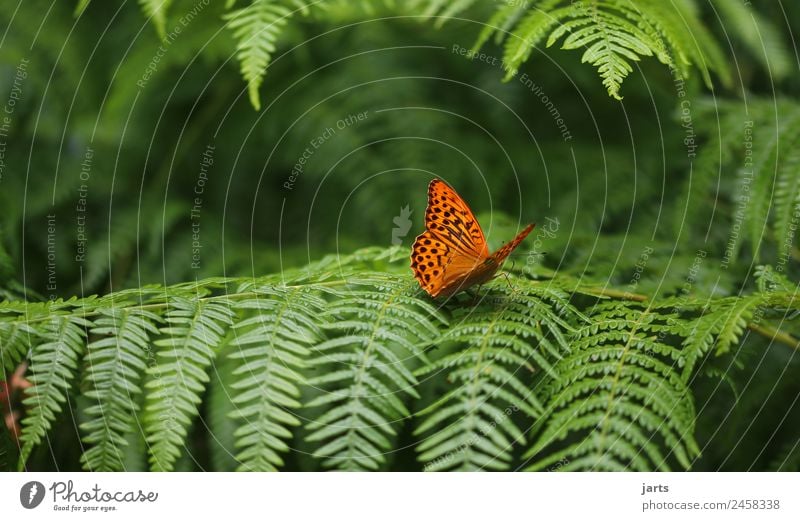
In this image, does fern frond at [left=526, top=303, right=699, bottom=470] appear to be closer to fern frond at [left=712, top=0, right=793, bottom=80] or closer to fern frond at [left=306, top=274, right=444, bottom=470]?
fern frond at [left=306, top=274, right=444, bottom=470]

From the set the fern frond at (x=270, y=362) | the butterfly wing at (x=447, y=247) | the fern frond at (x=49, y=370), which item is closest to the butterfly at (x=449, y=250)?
the butterfly wing at (x=447, y=247)

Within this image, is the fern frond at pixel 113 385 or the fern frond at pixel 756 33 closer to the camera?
the fern frond at pixel 113 385

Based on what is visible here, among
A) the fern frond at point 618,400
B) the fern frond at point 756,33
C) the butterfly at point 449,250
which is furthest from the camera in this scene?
the fern frond at point 756,33

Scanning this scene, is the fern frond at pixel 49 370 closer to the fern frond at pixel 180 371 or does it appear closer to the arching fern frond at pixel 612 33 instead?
the fern frond at pixel 180 371

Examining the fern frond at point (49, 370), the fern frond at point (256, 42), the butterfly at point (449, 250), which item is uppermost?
the fern frond at point (256, 42)

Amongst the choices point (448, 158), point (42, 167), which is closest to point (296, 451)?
point (448, 158)

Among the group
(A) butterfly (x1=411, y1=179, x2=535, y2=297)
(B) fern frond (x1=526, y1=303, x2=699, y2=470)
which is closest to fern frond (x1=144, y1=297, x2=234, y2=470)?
(A) butterfly (x1=411, y1=179, x2=535, y2=297)
